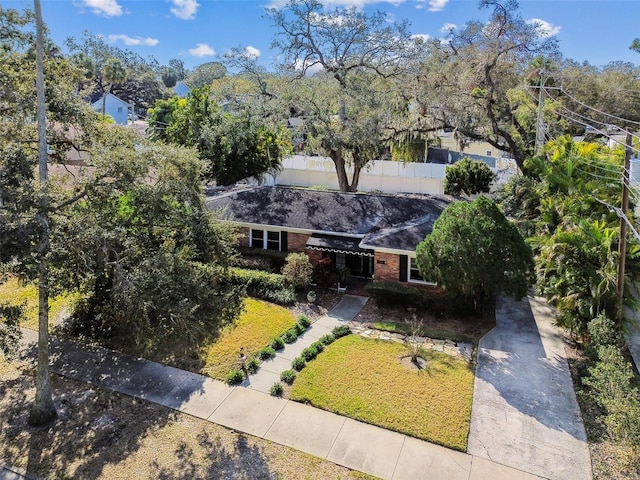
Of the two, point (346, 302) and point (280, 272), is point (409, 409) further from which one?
point (280, 272)

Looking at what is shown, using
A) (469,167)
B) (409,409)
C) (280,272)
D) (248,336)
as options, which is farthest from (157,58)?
(409,409)

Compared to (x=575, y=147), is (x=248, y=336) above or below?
below

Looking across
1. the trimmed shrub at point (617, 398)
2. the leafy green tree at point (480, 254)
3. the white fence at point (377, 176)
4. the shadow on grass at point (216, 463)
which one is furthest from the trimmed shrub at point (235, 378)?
the white fence at point (377, 176)

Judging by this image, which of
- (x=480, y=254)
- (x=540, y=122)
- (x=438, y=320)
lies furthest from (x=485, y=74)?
(x=438, y=320)

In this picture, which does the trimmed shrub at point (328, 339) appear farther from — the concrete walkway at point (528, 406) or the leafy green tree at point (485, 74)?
the leafy green tree at point (485, 74)

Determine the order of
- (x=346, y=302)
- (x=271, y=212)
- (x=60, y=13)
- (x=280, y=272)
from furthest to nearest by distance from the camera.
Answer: (x=271, y=212) → (x=280, y=272) → (x=346, y=302) → (x=60, y=13)

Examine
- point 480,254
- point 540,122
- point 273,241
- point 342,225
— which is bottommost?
point 273,241

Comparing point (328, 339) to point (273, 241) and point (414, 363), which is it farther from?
point (273, 241)
